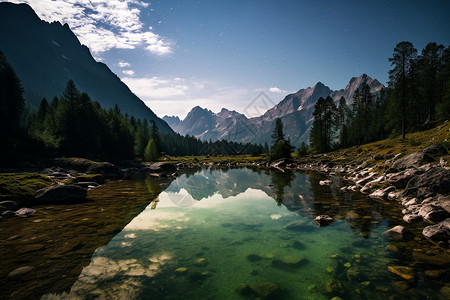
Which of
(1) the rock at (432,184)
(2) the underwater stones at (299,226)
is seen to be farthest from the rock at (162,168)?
(1) the rock at (432,184)

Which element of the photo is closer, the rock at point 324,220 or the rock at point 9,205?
the rock at point 324,220

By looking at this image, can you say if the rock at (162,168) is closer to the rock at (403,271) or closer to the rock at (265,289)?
the rock at (265,289)

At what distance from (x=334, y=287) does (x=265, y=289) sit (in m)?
2.55

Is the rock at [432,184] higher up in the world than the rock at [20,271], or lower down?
higher up

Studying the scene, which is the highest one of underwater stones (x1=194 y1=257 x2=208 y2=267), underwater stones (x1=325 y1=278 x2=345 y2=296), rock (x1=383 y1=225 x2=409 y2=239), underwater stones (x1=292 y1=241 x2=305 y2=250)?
rock (x1=383 y1=225 x2=409 y2=239)

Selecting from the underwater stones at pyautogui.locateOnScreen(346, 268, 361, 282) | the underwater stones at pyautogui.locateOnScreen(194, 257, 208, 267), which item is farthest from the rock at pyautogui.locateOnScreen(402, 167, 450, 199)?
the underwater stones at pyautogui.locateOnScreen(194, 257, 208, 267)

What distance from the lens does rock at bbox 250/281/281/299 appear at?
291 inches

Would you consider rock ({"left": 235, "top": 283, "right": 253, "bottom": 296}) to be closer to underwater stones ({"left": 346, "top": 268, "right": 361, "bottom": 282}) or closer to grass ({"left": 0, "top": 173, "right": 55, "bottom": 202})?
underwater stones ({"left": 346, "top": 268, "right": 361, "bottom": 282})

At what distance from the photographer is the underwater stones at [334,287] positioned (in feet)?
24.5

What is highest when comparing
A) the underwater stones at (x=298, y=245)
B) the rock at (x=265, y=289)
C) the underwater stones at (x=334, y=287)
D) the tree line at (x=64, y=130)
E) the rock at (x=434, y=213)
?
the tree line at (x=64, y=130)

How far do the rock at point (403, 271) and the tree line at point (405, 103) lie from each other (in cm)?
5316

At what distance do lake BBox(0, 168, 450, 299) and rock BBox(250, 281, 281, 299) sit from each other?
0.06 metres

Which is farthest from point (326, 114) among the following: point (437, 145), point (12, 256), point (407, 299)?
point (12, 256)

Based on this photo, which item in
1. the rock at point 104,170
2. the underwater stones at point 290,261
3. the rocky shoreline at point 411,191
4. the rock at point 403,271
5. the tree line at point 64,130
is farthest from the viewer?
the rock at point 104,170
